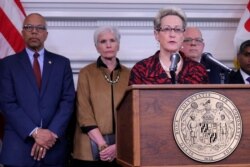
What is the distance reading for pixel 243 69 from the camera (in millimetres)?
3484

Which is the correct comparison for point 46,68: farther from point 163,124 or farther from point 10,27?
point 163,124

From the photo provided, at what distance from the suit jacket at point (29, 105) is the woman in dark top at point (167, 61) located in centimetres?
88

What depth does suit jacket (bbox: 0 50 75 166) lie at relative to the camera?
10.5 ft

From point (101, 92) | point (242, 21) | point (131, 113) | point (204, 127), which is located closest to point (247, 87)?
point (204, 127)

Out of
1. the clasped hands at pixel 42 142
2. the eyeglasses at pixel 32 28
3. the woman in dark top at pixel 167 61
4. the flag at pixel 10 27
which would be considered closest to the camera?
the woman in dark top at pixel 167 61

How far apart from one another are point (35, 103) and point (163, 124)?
1.44 meters

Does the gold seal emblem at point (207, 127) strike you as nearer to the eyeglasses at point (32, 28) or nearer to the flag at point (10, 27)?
the eyeglasses at point (32, 28)

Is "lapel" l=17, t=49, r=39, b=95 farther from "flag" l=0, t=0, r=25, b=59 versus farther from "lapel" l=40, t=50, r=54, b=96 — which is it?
"flag" l=0, t=0, r=25, b=59

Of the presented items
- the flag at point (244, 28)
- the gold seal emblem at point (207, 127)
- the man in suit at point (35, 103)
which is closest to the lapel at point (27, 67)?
the man in suit at point (35, 103)

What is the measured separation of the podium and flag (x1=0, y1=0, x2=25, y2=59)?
82.7 inches

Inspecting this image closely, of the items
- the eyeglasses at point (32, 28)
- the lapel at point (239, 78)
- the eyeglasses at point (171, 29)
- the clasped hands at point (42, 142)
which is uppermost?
the eyeglasses at point (32, 28)

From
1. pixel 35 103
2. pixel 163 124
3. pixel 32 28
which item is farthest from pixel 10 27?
pixel 163 124

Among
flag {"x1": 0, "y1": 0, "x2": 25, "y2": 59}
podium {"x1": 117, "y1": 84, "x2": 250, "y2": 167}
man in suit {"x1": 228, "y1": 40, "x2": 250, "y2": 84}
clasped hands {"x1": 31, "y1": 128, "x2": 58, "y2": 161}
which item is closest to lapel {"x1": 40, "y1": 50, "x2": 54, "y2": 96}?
clasped hands {"x1": 31, "y1": 128, "x2": 58, "y2": 161}

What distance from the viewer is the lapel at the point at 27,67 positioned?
332cm
